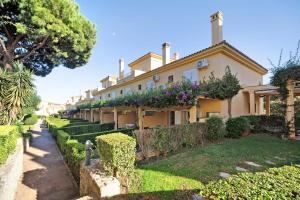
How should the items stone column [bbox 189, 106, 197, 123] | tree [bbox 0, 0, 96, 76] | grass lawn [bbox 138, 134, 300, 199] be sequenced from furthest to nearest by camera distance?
tree [bbox 0, 0, 96, 76]
stone column [bbox 189, 106, 197, 123]
grass lawn [bbox 138, 134, 300, 199]

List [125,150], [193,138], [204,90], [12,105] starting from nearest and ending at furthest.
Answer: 1. [125,150]
2. [193,138]
3. [204,90]
4. [12,105]

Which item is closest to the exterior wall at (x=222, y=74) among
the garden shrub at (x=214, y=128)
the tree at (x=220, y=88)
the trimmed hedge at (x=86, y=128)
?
the tree at (x=220, y=88)

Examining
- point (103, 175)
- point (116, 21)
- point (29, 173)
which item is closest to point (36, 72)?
point (116, 21)

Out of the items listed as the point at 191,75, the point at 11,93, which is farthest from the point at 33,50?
the point at 191,75

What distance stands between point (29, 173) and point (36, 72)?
468 inches

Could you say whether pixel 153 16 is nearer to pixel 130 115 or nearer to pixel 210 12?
pixel 210 12

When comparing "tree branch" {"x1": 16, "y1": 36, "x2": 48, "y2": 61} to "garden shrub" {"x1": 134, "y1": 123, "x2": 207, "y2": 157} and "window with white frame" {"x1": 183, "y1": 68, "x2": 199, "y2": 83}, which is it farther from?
"garden shrub" {"x1": 134, "y1": 123, "x2": 207, "y2": 157}

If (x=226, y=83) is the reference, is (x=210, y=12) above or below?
above

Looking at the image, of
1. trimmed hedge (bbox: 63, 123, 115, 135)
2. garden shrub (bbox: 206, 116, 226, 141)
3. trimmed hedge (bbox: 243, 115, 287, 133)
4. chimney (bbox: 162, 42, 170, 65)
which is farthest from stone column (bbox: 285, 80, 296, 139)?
trimmed hedge (bbox: 63, 123, 115, 135)

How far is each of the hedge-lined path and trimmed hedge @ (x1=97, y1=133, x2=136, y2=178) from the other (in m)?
2.99

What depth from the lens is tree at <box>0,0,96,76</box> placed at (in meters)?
10.9

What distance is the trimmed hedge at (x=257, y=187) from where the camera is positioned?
184 cm

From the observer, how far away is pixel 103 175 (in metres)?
4.69

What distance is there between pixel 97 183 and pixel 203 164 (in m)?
3.58
